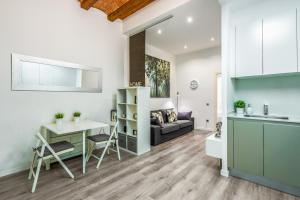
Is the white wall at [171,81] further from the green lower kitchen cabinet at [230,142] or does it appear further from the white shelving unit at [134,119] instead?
the green lower kitchen cabinet at [230,142]

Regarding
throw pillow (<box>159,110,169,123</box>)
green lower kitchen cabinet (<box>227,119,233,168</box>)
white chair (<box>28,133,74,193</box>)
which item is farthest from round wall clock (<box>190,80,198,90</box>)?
white chair (<box>28,133,74,193</box>)

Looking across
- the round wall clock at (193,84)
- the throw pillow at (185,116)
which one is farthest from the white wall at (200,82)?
the throw pillow at (185,116)

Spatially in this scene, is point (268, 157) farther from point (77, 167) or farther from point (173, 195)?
point (77, 167)

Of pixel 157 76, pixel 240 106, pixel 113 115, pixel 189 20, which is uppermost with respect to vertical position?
pixel 189 20

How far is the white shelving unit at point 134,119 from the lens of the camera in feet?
11.3

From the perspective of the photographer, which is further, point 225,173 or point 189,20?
point 189,20

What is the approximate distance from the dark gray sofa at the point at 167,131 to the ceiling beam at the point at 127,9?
2934mm

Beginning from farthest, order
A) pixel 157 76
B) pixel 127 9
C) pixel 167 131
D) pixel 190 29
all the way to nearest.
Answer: pixel 157 76, pixel 167 131, pixel 190 29, pixel 127 9

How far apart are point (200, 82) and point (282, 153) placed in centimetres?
417

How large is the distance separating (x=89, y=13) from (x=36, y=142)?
9.61 ft

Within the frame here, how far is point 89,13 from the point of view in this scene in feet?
11.4

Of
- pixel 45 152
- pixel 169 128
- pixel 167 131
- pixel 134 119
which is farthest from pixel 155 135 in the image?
pixel 45 152

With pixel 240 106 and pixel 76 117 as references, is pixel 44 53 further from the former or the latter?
pixel 240 106

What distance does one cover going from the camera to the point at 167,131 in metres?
4.35
